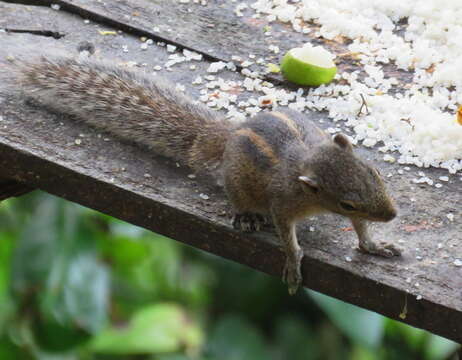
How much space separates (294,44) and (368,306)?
1.03 metres

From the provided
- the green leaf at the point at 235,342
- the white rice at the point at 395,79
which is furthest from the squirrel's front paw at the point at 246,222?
the green leaf at the point at 235,342

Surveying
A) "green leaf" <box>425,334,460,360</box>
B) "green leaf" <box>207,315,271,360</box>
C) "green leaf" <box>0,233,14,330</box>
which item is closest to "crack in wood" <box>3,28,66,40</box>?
"green leaf" <box>0,233,14,330</box>

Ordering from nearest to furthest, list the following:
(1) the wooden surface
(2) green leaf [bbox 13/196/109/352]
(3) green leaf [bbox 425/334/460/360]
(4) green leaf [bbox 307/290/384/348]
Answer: (1) the wooden surface
(2) green leaf [bbox 13/196/109/352]
(4) green leaf [bbox 307/290/384/348]
(3) green leaf [bbox 425/334/460/360]

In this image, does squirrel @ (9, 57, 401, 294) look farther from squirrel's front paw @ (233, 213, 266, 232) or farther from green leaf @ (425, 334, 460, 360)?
green leaf @ (425, 334, 460, 360)

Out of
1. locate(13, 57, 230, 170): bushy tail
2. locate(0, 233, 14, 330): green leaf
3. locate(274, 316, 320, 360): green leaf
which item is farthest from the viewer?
locate(274, 316, 320, 360): green leaf

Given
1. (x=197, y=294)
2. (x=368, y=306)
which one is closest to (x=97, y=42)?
(x=368, y=306)

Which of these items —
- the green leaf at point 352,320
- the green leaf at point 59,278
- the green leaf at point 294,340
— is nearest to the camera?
the green leaf at point 59,278

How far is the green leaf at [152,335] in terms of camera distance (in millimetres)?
2988

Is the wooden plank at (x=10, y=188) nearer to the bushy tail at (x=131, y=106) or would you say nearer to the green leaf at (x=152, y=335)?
the bushy tail at (x=131, y=106)

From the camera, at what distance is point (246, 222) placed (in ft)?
5.70

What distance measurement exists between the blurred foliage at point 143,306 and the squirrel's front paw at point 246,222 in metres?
1.02

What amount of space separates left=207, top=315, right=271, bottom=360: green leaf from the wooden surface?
1.40m

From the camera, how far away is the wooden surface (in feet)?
5.26

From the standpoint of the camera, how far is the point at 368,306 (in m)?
1.63
